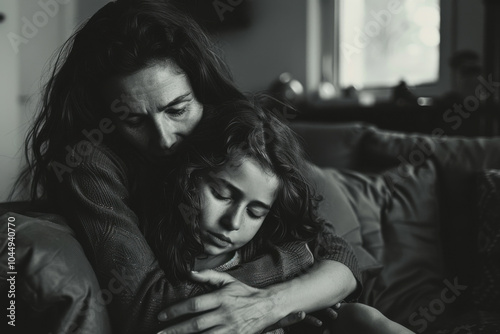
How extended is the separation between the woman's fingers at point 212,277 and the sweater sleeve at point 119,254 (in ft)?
0.06

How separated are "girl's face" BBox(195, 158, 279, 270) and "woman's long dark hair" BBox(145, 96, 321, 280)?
2cm

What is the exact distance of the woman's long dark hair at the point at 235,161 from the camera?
1170 mm

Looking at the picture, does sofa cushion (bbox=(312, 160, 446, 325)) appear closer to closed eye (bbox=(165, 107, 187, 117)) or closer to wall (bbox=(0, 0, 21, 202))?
closed eye (bbox=(165, 107, 187, 117))

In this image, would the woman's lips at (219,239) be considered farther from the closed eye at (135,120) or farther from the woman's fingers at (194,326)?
the closed eye at (135,120)

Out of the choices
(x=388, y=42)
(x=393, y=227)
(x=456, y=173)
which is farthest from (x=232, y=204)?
(x=388, y=42)

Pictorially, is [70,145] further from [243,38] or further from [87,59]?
[243,38]

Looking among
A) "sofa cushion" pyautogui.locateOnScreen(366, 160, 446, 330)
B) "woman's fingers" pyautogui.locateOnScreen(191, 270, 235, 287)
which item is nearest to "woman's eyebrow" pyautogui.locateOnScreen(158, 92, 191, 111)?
"woman's fingers" pyautogui.locateOnScreen(191, 270, 235, 287)

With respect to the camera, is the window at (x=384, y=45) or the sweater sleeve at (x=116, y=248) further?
the window at (x=384, y=45)

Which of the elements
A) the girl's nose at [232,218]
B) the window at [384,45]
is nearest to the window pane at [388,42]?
the window at [384,45]

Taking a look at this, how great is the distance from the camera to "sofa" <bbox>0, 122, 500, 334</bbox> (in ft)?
5.29

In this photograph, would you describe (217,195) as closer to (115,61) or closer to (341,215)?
(115,61)

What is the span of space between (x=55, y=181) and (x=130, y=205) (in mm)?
190

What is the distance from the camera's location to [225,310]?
103 cm

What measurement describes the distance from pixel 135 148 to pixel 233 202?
291 millimetres
